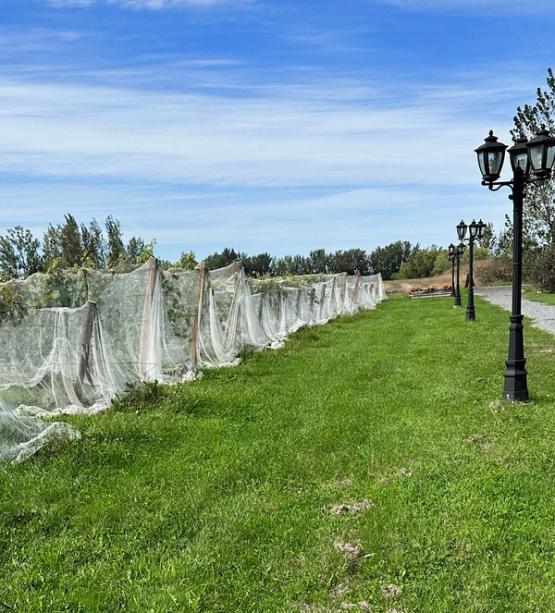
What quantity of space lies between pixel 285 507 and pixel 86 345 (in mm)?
3757

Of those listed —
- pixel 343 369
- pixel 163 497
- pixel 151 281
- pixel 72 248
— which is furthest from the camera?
pixel 72 248

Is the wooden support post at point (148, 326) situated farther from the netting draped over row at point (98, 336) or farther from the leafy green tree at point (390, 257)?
the leafy green tree at point (390, 257)

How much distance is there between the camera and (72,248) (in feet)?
128

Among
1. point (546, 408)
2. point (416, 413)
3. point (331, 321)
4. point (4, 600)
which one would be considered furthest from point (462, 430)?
point (331, 321)

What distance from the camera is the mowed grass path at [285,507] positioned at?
3.09 m

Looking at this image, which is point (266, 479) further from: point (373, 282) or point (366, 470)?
point (373, 282)

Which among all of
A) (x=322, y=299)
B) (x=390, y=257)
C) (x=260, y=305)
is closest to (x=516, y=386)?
(x=260, y=305)

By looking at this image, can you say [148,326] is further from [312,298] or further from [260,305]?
[312,298]

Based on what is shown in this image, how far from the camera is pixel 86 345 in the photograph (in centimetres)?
697

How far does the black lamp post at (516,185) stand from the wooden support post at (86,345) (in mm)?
4930

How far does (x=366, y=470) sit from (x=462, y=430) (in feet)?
5.05

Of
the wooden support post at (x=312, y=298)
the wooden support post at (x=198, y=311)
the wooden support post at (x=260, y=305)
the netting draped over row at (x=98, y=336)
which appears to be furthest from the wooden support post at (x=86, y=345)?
the wooden support post at (x=312, y=298)

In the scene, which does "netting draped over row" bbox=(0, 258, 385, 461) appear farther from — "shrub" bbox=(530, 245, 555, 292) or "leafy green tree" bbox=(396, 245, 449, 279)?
"leafy green tree" bbox=(396, 245, 449, 279)

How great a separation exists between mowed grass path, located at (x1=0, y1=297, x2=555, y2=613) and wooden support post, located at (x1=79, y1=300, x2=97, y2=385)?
2.10 feet
